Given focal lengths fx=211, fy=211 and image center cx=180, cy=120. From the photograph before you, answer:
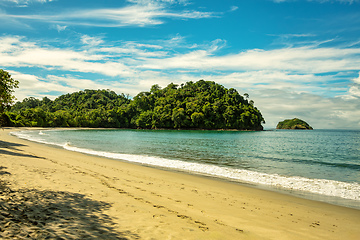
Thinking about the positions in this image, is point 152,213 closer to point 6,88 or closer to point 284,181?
point 284,181

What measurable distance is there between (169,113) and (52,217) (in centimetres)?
12792

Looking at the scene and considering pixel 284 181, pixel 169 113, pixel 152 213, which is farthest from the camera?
pixel 169 113

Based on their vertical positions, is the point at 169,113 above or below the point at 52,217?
above

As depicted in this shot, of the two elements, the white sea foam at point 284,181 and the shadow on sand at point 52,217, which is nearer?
the shadow on sand at point 52,217

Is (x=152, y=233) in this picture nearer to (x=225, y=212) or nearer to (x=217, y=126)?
(x=225, y=212)

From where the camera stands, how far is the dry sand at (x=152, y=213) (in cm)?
446

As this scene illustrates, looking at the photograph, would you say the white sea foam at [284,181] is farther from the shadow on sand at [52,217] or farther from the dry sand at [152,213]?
the shadow on sand at [52,217]

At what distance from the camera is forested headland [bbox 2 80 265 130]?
4591 inches

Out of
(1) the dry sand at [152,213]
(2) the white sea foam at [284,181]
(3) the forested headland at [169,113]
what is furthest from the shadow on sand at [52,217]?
(3) the forested headland at [169,113]

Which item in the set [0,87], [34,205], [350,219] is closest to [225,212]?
[350,219]

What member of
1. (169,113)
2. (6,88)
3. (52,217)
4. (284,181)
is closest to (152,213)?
(52,217)

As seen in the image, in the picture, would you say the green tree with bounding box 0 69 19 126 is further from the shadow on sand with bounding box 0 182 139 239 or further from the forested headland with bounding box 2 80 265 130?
the forested headland with bounding box 2 80 265 130

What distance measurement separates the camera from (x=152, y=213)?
19.0ft

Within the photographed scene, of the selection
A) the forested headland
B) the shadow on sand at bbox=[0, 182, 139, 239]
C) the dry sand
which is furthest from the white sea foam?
the forested headland
